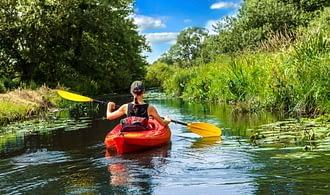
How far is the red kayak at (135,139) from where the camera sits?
28.5 feet

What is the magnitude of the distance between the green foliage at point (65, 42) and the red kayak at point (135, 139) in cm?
2965

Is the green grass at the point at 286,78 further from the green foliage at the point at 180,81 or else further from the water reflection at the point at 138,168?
the green foliage at the point at 180,81

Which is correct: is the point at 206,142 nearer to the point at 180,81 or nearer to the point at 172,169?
the point at 172,169

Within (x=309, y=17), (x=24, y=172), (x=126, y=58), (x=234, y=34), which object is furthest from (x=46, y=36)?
(x=24, y=172)

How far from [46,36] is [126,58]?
10.6m

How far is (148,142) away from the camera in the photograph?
9086 mm

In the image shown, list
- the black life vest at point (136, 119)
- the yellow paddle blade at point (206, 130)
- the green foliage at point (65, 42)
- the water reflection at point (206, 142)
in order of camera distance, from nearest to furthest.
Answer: the black life vest at point (136, 119)
the water reflection at point (206, 142)
the yellow paddle blade at point (206, 130)
the green foliage at point (65, 42)

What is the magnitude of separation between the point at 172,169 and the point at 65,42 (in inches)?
1408

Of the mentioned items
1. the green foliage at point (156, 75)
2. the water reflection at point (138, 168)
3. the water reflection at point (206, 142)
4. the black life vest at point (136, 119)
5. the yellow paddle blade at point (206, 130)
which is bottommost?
the water reflection at point (138, 168)

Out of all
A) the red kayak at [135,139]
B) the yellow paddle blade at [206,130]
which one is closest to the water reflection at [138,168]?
the red kayak at [135,139]

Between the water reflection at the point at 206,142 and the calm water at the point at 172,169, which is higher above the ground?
the water reflection at the point at 206,142

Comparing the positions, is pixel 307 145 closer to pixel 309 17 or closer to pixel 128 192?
pixel 128 192

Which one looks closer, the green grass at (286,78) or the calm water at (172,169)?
the calm water at (172,169)

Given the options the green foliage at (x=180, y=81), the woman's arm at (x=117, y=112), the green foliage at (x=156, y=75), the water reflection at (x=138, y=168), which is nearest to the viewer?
the water reflection at (x=138, y=168)
